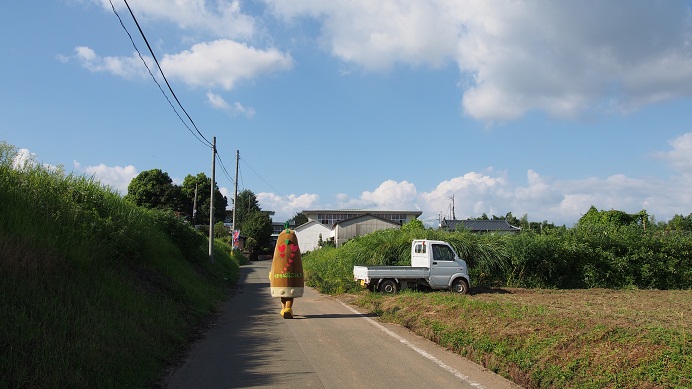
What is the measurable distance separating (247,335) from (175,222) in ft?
40.7

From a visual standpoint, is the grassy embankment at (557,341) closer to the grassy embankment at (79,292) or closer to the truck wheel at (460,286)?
the truck wheel at (460,286)

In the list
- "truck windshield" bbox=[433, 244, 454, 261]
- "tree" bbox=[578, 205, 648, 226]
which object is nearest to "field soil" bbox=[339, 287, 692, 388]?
"truck windshield" bbox=[433, 244, 454, 261]

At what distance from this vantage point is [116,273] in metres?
9.61

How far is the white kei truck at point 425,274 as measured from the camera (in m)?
17.5

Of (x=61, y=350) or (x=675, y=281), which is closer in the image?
(x=61, y=350)

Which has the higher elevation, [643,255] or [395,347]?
[643,255]

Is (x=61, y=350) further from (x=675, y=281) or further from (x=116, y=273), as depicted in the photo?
(x=675, y=281)

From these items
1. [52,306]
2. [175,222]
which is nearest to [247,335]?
[52,306]

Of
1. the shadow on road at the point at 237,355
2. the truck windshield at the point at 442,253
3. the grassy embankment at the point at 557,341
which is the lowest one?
the shadow on road at the point at 237,355

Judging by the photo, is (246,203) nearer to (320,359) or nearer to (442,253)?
(442,253)

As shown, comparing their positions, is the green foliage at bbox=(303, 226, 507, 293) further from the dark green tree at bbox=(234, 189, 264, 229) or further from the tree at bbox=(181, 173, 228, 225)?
the dark green tree at bbox=(234, 189, 264, 229)

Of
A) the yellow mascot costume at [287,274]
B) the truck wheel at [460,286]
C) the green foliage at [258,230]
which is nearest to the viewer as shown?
the yellow mascot costume at [287,274]

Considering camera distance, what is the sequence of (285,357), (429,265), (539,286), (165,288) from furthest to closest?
(539,286), (429,265), (165,288), (285,357)

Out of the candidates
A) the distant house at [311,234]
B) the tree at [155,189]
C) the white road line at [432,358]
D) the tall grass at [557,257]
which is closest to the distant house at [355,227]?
the distant house at [311,234]
